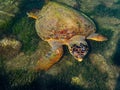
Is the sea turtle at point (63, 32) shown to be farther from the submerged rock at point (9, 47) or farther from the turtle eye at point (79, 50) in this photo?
the submerged rock at point (9, 47)

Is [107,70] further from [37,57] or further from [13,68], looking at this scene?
[13,68]

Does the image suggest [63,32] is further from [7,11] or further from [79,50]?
[7,11]

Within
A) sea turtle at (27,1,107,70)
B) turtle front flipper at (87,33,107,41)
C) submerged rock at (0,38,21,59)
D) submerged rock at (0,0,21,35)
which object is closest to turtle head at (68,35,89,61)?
sea turtle at (27,1,107,70)

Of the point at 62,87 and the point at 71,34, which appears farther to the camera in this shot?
the point at 71,34

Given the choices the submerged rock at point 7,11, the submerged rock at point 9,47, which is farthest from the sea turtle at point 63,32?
the submerged rock at point 7,11

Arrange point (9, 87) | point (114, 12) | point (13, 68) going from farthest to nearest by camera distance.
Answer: point (114, 12) → point (13, 68) → point (9, 87)

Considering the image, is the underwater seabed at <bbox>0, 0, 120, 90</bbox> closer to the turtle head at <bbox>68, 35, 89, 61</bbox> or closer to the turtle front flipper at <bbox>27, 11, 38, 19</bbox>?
the turtle front flipper at <bbox>27, 11, 38, 19</bbox>

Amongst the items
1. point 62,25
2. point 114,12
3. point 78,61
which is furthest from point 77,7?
point 78,61
